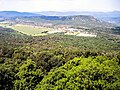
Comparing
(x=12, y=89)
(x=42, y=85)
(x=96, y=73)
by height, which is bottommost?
(x=12, y=89)

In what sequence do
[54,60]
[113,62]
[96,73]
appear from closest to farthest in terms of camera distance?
[96,73] < [113,62] < [54,60]

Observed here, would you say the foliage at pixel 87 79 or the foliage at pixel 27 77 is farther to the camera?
the foliage at pixel 27 77

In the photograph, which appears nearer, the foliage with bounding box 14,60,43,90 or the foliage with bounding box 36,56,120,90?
the foliage with bounding box 36,56,120,90

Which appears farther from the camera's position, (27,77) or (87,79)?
(27,77)

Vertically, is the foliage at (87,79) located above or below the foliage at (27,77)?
above

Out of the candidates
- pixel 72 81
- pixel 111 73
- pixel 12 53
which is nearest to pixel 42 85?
pixel 72 81

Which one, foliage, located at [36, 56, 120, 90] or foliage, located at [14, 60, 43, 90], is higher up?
foliage, located at [36, 56, 120, 90]

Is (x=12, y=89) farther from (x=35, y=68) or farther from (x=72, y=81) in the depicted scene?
(x=72, y=81)

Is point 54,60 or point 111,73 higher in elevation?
point 111,73

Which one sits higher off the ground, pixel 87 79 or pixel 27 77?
pixel 87 79

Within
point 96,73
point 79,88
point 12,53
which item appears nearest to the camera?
point 79,88

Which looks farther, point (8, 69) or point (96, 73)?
point (8, 69)
